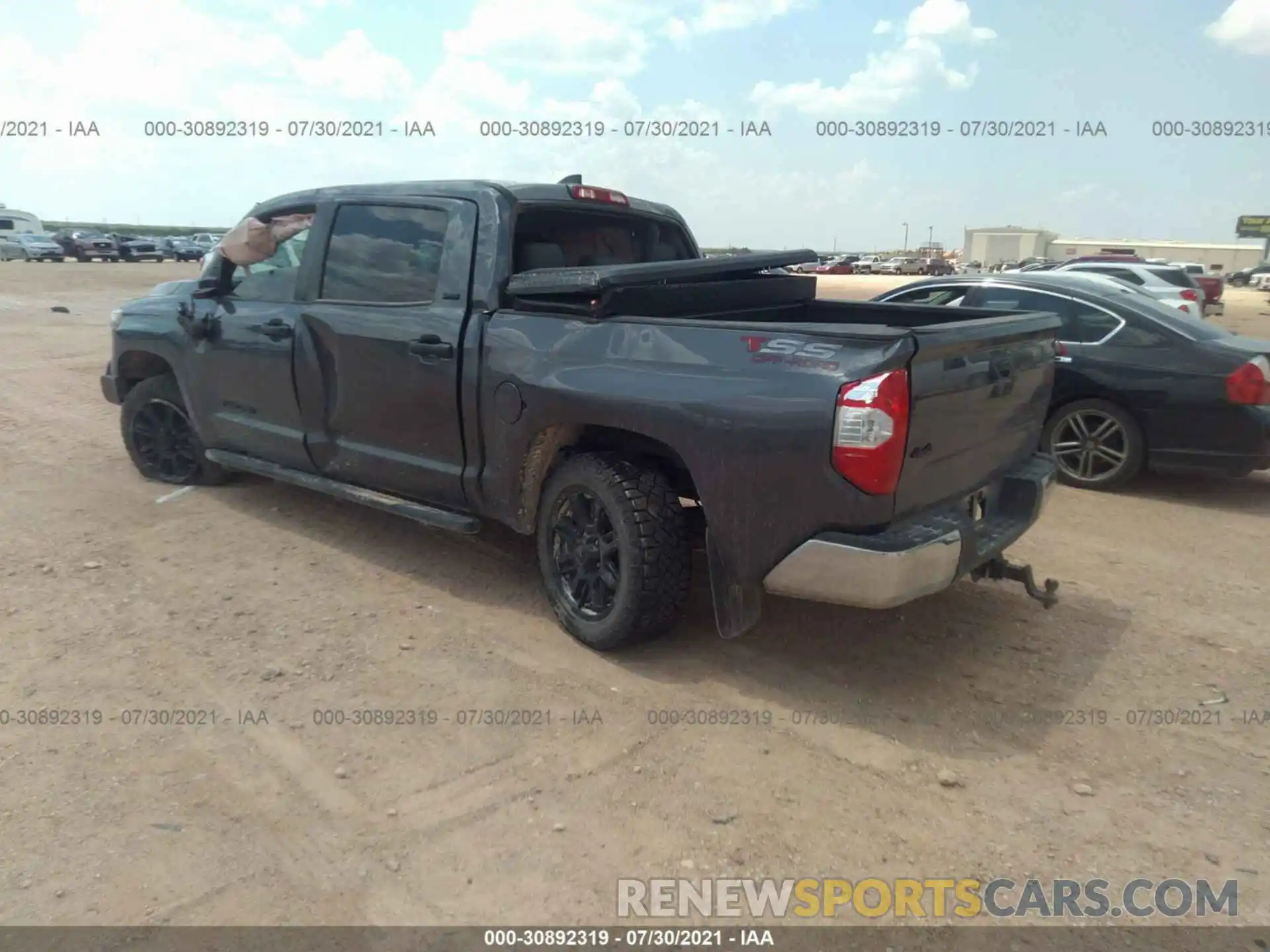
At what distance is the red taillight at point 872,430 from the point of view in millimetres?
3029

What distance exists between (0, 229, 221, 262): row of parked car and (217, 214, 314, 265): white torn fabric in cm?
3991

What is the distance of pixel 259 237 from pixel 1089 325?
553 cm

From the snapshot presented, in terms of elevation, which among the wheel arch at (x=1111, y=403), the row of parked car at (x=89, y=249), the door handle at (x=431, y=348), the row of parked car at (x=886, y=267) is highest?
the row of parked car at (x=886, y=267)

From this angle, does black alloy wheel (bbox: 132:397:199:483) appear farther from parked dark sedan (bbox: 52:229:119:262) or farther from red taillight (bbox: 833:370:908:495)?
parked dark sedan (bbox: 52:229:119:262)

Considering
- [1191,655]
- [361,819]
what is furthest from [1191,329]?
[361,819]

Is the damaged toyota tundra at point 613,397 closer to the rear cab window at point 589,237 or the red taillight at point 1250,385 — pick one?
the rear cab window at point 589,237

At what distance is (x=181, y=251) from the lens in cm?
5256

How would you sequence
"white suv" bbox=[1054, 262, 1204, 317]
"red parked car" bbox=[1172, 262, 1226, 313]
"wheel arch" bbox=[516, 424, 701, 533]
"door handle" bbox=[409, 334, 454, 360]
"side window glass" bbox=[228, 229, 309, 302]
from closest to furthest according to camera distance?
"wheel arch" bbox=[516, 424, 701, 533]
"door handle" bbox=[409, 334, 454, 360]
"side window glass" bbox=[228, 229, 309, 302]
"white suv" bbox=[1054, 262, 1204, 317]
"red parked car" bbox=[1172, 262, 1226, 313]

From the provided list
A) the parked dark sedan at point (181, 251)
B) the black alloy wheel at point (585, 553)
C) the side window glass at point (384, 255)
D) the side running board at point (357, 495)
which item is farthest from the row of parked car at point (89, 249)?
the black alloy wheel at point (585, 553)

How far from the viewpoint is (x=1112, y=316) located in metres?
6.55

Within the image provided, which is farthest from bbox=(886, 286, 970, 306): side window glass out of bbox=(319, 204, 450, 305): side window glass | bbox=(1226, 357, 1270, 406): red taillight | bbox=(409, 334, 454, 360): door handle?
bbox=(409, 334, 454, 360): door handle

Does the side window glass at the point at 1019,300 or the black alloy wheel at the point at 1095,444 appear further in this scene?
the side window glass at the point at 1019,300

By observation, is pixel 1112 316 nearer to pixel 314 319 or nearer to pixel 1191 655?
pixel 1191 655

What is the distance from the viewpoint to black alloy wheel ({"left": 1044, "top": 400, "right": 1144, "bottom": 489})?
6.36 m
